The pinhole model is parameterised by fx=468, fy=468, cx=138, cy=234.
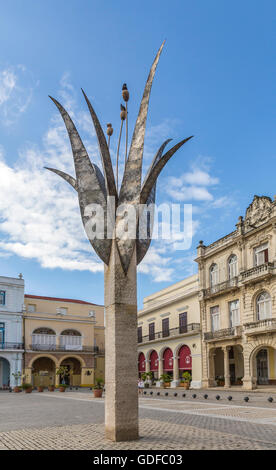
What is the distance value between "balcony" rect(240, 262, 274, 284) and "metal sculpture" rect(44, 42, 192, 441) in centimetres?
1955

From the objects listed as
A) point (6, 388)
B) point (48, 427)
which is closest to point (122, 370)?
point (48, 427)

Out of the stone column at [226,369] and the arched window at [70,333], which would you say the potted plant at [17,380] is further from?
the stone column at [226,369]

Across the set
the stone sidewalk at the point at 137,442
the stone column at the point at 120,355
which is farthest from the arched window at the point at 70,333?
the stone column at the point at 120,355

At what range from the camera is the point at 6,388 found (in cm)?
4275

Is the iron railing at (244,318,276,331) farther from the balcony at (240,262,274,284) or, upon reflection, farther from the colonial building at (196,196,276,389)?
the balcony at (240,262,274,284)

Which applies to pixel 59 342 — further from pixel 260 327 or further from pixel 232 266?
pixel 260 327

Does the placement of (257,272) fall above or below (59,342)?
above

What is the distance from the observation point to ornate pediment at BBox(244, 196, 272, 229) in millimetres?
30422

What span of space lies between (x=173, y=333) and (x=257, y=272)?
1386 cm

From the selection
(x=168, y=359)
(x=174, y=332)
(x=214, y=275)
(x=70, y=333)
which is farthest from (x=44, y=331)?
(x=214, y=275)

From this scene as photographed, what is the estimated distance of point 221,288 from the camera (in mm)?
34625

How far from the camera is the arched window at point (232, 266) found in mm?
34062

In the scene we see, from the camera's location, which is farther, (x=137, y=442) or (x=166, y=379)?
(x=166, y=379)

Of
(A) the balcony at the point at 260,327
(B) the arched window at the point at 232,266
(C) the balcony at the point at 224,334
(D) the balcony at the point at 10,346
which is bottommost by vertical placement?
(D) the balcony at the point at 10,346
